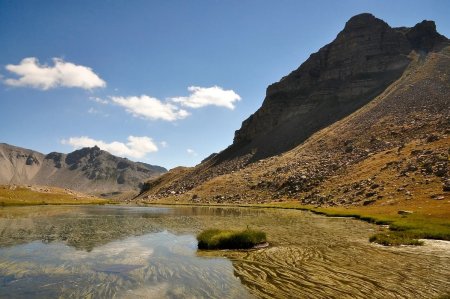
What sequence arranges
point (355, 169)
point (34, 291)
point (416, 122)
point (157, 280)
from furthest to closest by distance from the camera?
1. point (416, 122)
2. point (355, 169)
3. point (157, 280)
4. point (34, 291)

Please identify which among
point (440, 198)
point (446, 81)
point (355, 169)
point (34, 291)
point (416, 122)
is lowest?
point (34, 291)

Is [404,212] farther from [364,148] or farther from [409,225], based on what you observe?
[364,148]

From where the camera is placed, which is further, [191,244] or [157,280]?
[191,244]

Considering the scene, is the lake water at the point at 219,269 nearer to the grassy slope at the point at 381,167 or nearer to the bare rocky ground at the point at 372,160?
the grassy slope at the point at 381,167

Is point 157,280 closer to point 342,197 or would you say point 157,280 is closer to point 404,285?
point 404,285

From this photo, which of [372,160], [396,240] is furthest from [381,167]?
[396,240]

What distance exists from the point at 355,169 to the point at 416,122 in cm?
3492

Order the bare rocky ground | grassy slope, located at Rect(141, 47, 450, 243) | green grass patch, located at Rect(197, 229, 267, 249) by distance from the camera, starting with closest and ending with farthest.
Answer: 1. green grass patch, located at Rect(197, 229, 267, 249)
2. grassy slope, located at Rect(141, 47, 450, 243)
3. the bare rocky ground

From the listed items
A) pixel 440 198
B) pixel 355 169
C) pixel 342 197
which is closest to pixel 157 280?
pixel 440 198

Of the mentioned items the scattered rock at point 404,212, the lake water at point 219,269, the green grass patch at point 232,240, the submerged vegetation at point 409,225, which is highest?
the scattered rock at point 404,212

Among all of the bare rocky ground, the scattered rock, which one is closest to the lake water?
the scattered rock

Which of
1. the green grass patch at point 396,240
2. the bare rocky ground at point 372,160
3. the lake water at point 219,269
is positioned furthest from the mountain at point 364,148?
the lake water at point 219,269

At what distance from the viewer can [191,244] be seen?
35.8m

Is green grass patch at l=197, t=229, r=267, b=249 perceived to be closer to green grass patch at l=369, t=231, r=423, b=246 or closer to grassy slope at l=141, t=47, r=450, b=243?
green grass patch at l=369, t=231, r=423, b=246
